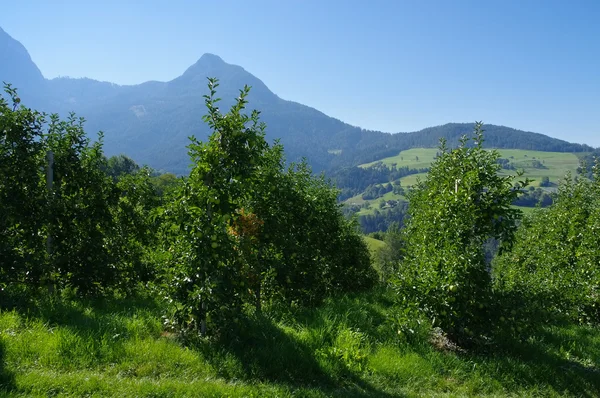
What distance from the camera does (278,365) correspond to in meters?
Answer: 5.89

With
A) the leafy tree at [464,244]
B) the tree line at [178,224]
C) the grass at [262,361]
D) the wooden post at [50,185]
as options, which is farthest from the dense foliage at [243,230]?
the leafy tree at [464,244]

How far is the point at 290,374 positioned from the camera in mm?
5797

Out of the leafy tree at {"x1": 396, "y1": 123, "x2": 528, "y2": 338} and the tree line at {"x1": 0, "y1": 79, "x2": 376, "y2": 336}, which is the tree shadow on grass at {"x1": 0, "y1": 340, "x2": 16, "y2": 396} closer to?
the tree line at {"x1": 0, "y1": 79, "x2": 376, "y2": 336}

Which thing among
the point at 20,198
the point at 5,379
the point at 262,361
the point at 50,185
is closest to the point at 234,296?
the point at 262,361

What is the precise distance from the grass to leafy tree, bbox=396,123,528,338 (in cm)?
→ 55

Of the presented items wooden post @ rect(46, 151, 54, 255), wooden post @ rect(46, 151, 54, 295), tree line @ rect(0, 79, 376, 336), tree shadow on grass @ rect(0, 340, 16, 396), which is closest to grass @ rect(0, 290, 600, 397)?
tree shadow on grass @ rect(0, 340, 16, 396)

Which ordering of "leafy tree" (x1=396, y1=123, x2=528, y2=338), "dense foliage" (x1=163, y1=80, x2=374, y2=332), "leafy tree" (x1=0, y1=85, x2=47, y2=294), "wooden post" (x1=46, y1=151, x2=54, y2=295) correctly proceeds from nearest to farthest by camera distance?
"dense foliage" (x1=163, y1=80, x2=374, y2=332) < "leafy tree" (x1=396, y1=123, x2=528, y2=338) < "leafy tree" (x1=0, y1=85, x2=47, y2=294) < "wooden post" (x1=46, y1=151, x2=54, y2=295)

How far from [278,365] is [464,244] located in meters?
3.86

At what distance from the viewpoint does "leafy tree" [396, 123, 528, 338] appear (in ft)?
22.0

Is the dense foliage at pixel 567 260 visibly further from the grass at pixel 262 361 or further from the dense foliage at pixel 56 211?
the dense foliage at pixel 56 211

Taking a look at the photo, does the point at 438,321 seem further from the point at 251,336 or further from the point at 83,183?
the point at 83,183

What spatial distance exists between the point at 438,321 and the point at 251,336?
317 cm

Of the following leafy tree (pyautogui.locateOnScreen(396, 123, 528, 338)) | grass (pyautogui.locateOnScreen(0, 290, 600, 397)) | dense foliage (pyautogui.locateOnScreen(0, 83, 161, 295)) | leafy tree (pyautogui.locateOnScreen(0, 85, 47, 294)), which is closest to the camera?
grass (pyautogui.locateOnScreen(0, 290, 600, 397))

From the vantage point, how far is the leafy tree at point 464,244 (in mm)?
6691
